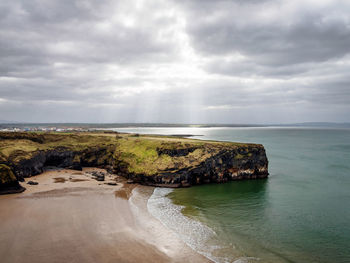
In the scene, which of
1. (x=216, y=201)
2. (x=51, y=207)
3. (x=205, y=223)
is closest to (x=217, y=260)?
(x=205, y=223)

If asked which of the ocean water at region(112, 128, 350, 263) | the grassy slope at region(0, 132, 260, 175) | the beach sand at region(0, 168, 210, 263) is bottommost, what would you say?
the ocean water at region(112, 128, 350, 263)

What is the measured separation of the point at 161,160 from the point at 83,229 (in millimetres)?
26119

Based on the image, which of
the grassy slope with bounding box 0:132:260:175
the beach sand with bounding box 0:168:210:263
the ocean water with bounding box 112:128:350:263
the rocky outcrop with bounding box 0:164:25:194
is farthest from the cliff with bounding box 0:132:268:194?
the beach sand with bounding box 0:168:210:263

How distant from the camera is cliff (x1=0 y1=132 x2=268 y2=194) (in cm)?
4847

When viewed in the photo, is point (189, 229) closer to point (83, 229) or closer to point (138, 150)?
point (83, 229)

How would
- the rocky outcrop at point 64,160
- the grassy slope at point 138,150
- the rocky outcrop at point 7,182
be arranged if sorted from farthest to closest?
the rocky outcrop at point 64,160 → the grassy slope at point 138,150 → the rocky outcrop at point 7,182

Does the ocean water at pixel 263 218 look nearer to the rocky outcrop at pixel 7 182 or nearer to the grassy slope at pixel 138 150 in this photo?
the grassy slope at pixel 138 150

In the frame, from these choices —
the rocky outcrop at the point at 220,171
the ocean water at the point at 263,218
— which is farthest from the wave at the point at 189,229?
the rocky outcrop at the point at 220,171

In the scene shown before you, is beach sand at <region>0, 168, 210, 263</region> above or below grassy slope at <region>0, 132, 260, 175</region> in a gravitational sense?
below

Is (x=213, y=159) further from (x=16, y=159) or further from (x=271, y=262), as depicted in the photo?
(x=16, y=159)

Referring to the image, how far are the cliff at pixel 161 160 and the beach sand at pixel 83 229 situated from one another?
8256 mm

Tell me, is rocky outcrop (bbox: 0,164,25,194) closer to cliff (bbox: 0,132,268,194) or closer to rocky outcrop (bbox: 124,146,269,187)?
cliff (bbox: 0,132,268,194)

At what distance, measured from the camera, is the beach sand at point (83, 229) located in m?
21.1

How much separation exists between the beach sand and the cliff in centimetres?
826
